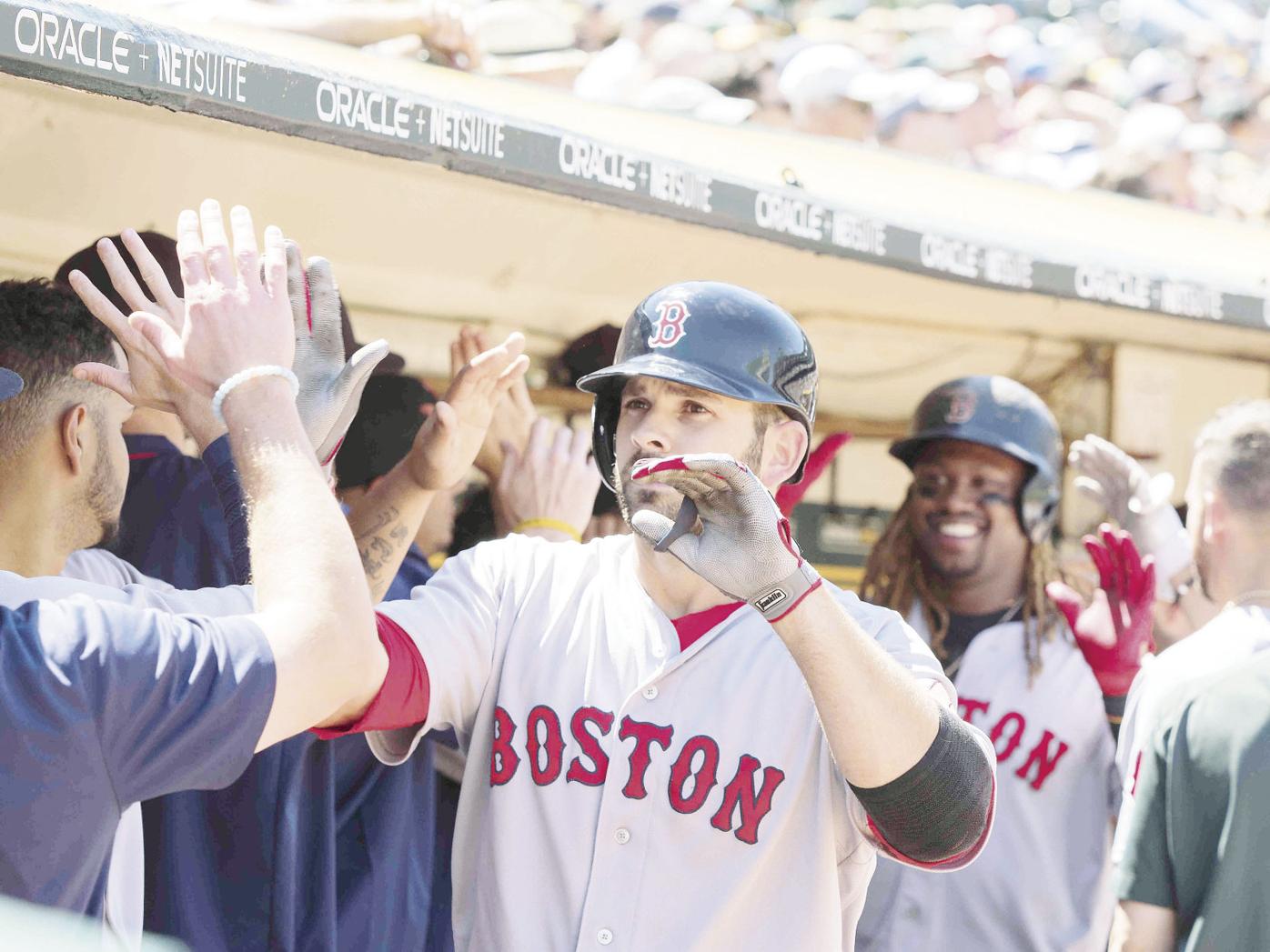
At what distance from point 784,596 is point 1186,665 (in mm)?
1125

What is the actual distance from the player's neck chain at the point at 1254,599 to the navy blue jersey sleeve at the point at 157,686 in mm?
1849

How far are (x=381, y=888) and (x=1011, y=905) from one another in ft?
4.31

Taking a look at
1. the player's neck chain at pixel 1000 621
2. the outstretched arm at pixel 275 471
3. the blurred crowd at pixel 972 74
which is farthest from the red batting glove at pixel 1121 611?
the blurred crowd at pixel 972 74

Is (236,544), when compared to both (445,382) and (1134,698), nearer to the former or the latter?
(1134,698)

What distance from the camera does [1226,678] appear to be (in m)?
2.38

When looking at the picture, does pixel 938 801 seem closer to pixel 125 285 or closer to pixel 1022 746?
pixel 125 285

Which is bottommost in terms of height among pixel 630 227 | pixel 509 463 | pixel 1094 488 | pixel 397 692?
pixel 397 692

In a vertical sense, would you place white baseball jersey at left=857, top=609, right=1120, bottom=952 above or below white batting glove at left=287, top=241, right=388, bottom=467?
below

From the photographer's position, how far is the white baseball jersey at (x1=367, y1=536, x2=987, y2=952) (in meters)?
1.91

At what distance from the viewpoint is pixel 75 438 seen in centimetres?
193

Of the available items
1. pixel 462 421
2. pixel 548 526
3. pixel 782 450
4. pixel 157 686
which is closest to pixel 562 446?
pixel 548 526

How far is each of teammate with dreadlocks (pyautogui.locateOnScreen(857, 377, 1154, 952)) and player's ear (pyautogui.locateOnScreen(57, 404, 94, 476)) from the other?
1817 mm

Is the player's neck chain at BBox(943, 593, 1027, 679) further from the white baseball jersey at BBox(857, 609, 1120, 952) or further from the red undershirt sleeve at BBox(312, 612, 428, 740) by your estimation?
the red undershirt sleeve at BBox(312, 612, 428, 740)

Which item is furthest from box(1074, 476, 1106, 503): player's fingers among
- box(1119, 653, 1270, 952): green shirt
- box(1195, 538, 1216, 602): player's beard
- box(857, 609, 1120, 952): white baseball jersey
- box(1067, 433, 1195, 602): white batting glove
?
box(1119, 653, 1270, 952): green shirt
